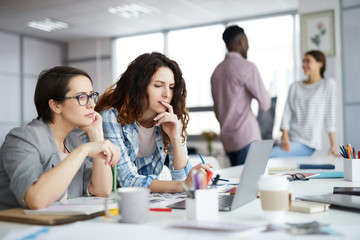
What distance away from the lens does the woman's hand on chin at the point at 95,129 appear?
60.3 inches

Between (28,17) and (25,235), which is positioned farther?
(28,17)

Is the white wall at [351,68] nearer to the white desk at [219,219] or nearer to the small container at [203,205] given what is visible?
the white desk at [219,219]

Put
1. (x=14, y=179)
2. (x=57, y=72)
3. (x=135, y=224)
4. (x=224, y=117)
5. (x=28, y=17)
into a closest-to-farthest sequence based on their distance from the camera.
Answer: (x=135, y=224), (x=14, y=179), (x=57, y=72), (x=224, y=117), (x=28, y=17)

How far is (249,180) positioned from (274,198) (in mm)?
203

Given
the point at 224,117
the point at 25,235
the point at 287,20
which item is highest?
the point at 287,20

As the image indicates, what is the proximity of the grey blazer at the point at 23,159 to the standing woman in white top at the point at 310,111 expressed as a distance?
2.17 m

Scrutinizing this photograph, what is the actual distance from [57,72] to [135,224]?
2.52ft

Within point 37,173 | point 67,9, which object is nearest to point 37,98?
point 37,173

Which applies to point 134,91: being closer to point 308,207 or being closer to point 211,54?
point 308,207

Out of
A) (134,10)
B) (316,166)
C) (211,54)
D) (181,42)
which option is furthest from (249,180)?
(181,42)

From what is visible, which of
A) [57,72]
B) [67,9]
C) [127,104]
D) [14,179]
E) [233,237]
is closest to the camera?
[233,237]

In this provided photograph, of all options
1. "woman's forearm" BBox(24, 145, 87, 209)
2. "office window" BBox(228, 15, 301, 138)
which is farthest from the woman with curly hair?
"office window" BBox(228, 15, 301, 138)

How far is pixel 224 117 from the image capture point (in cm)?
298

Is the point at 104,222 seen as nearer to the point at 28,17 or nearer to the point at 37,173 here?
the point at 37,173
